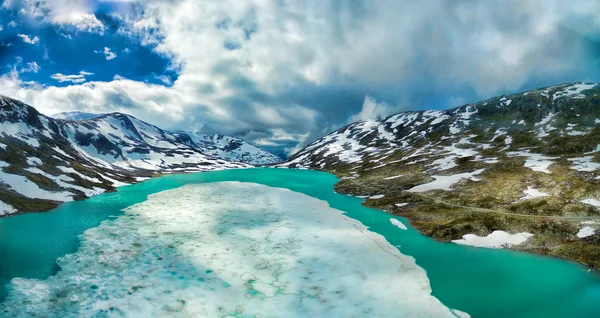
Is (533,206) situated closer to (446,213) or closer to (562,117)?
(446,213)

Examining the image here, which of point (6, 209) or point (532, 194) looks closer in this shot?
point (6, 209)

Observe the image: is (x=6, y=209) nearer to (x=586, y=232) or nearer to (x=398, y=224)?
(x=398, y=224)

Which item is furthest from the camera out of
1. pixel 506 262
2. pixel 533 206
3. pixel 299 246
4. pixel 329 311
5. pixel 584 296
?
pixel 533 206

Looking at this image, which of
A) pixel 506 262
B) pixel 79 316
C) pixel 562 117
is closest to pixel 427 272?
pixel 506 262

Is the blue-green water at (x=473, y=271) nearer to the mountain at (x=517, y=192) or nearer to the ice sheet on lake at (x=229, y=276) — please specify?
the ice sheet on lake at (x=229, y=276)

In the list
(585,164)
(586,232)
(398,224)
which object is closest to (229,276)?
(398,224)

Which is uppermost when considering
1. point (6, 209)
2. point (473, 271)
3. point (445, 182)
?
point (445, 182)

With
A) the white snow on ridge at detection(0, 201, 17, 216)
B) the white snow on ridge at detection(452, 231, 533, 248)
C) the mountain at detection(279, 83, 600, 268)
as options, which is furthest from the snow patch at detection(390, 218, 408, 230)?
the white snow on ridge at detection(0, 201, 17, 216)
